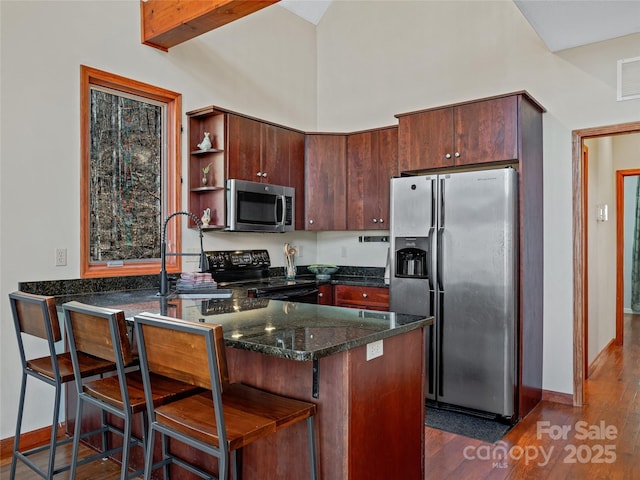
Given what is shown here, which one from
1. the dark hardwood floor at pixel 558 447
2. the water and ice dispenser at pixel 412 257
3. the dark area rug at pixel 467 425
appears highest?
the water and ice dispenser at pixel 412 257

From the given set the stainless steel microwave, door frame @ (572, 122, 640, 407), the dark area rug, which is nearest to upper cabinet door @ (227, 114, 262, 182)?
the stainless steel microwave

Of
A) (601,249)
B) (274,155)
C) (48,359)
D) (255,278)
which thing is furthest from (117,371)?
(601,249)

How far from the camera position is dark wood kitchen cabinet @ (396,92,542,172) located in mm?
3492

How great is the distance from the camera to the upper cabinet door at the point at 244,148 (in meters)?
3.99

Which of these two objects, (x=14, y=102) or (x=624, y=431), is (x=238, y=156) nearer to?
(x=14, y=102)

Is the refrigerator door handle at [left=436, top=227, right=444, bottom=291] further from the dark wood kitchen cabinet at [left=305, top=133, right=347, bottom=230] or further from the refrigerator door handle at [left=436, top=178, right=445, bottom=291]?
the dark wood kitchen cabinet at [left=305, top=133, right=347, bottom=230]

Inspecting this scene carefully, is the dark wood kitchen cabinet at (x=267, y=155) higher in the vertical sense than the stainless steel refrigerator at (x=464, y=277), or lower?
higher

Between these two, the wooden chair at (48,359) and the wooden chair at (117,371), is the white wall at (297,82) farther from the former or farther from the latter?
the wooden chair at (117,371)

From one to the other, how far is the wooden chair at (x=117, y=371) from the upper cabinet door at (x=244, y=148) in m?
2.18

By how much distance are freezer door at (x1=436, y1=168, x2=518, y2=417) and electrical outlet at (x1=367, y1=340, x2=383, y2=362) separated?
185 centimetres

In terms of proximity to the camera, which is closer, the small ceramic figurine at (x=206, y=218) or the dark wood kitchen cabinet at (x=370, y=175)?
the small ceramic figurine at (x=206, y=218)

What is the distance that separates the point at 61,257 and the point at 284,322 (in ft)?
6.36

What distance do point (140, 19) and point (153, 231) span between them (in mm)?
1625

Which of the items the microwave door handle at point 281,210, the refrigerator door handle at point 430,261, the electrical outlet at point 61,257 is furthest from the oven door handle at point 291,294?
the electrical outlet at point 61,257
